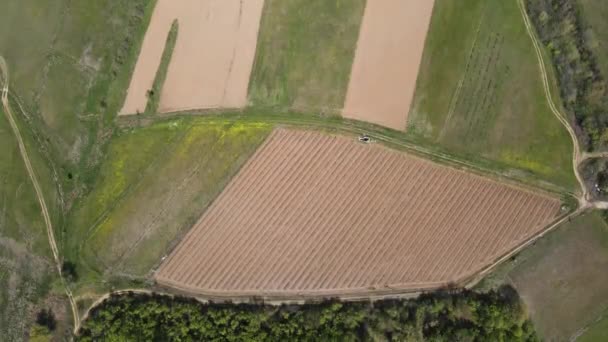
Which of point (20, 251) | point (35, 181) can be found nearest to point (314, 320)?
point (20, 251)

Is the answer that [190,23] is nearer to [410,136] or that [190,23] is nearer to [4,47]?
[4,47]

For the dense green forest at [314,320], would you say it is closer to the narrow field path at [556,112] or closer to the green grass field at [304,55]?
the narrow field path at [556,112]

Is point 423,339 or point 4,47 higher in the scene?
point 4,47

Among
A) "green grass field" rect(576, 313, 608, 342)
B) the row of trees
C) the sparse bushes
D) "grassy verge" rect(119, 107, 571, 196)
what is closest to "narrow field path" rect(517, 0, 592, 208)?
the row of trees

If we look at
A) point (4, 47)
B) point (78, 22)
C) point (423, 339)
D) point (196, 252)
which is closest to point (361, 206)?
point (423, 339)

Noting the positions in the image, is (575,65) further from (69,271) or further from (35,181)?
(35,181)

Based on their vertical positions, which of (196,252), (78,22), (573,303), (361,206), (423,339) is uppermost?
(78,22)
